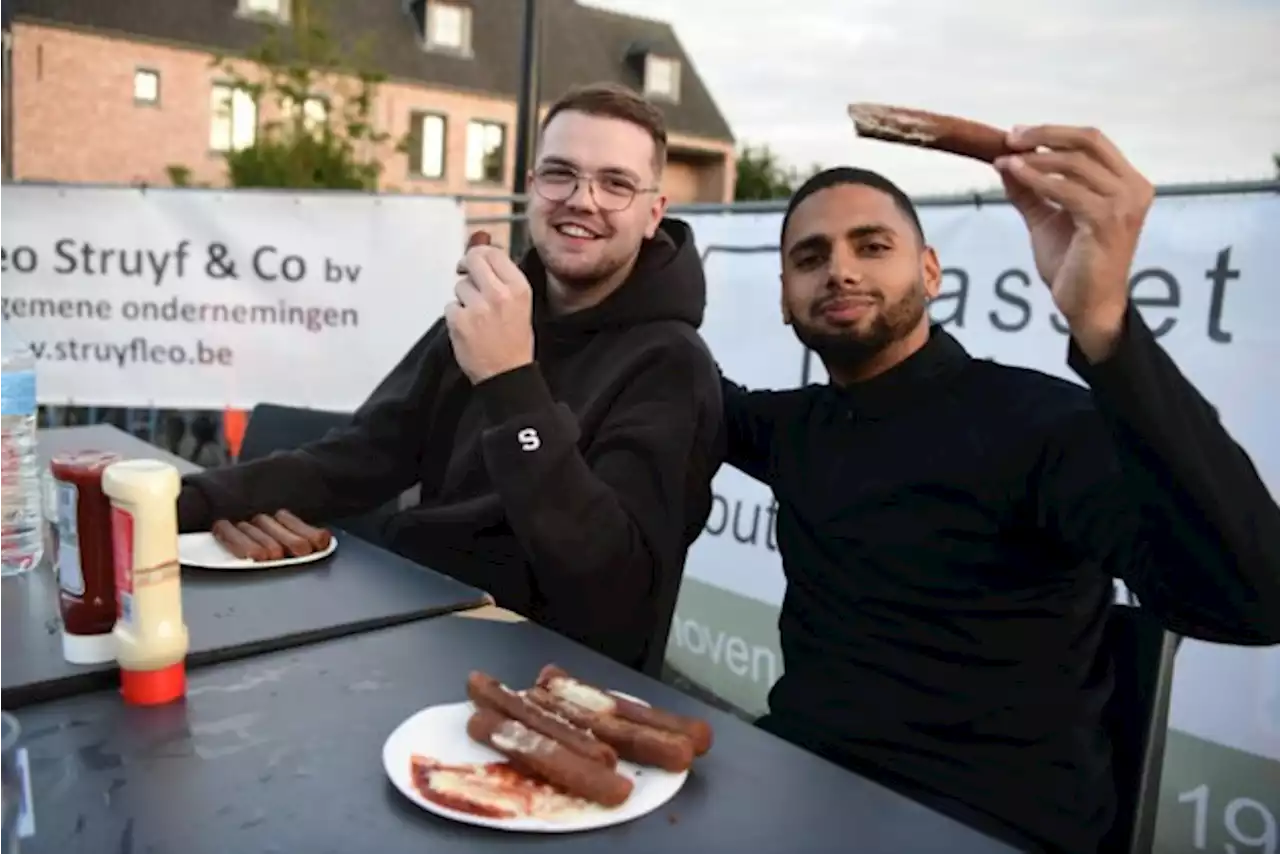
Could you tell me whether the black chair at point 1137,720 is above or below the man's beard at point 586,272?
below

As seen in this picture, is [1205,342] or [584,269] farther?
[1205,342]

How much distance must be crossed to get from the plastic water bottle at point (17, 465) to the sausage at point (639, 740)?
1295mm

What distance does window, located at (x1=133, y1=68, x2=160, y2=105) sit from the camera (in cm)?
2136

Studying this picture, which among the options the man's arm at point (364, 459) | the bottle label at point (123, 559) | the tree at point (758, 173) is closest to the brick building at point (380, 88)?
the tree at point (758, 173)

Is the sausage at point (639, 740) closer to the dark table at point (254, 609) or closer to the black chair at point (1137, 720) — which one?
the dark table at point (254, 609)

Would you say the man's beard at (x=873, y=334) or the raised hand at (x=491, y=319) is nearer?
the raised hand at (x=491, y=319)

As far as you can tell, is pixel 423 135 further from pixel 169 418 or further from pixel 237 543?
pixel 237 543

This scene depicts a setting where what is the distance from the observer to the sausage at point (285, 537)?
78.4 inches

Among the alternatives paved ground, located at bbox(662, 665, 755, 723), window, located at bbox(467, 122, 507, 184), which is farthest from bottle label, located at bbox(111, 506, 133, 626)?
window, located at bbox(467, 122, 507, 184)

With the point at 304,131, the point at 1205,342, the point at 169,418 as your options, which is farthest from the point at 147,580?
the point at 304,131

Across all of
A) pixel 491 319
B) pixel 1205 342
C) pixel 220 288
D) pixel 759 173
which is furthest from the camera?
pixel 759 173

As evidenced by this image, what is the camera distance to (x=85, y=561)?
139 cm

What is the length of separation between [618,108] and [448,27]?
27.1 meters

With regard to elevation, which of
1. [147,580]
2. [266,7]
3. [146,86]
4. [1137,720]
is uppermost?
[266,7]
